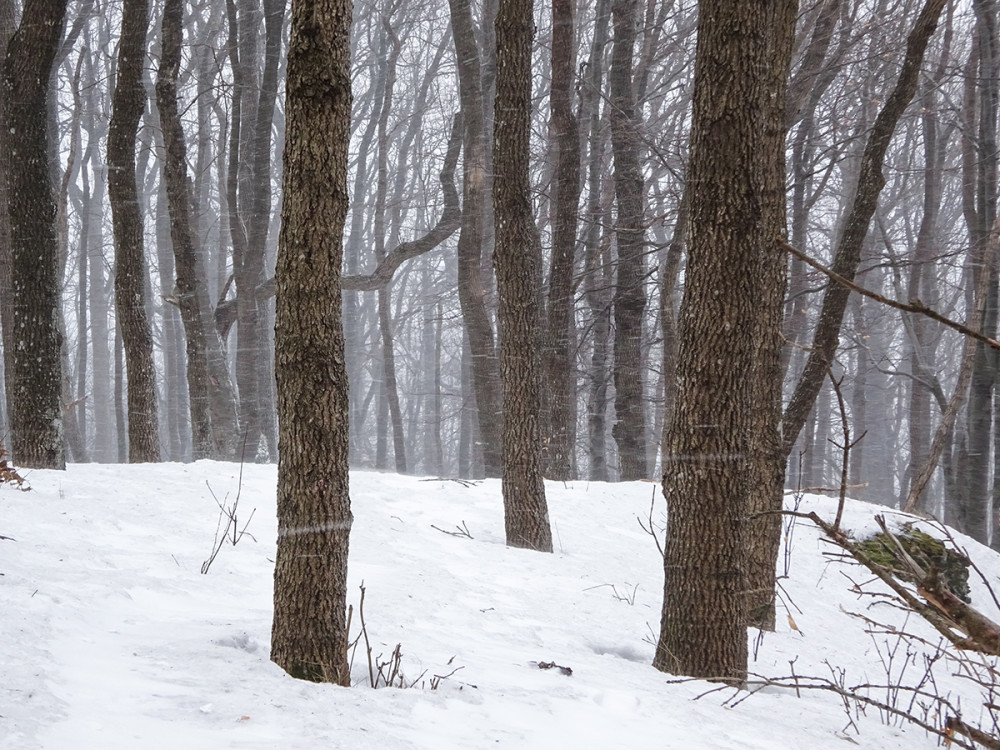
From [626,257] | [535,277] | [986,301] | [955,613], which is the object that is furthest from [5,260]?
[986,301]

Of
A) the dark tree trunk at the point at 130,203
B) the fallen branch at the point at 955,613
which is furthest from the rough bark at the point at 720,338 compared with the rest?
the dark tree trunk at the point at 130,203

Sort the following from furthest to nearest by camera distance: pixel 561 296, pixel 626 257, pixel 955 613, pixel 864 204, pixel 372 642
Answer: pixel 626 257, pixel 561 296, pixel 864 204, pixel 372 642, pixel 955 613

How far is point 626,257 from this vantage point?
12.0 m

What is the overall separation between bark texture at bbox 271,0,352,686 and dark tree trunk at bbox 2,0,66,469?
14.8 ft

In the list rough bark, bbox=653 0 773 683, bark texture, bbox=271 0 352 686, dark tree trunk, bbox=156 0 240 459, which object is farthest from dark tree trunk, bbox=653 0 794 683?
dark tree trunk, bbox=156 0 240 459

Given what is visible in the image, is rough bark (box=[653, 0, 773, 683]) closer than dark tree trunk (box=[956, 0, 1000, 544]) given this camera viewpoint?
Yes

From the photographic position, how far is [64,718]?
2383 millimetres

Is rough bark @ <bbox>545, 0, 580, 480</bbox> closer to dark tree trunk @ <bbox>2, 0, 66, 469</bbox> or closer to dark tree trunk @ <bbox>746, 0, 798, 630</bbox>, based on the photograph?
dark tree trunk @ <bbox>746, 0, 798, 630</bbox>

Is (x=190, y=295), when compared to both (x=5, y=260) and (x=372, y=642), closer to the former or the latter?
(x=5, y=260)

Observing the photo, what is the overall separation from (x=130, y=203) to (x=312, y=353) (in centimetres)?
668

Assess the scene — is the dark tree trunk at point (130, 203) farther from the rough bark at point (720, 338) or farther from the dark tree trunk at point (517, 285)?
the rough bark at point (720, 338)

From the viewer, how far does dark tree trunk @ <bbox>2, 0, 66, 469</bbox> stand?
6.68m

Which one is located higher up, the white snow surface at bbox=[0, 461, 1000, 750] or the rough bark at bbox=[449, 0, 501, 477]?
the rough bark at bbox=[449, 0, 501, 477]

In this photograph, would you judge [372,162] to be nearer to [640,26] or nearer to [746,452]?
[640,26]
